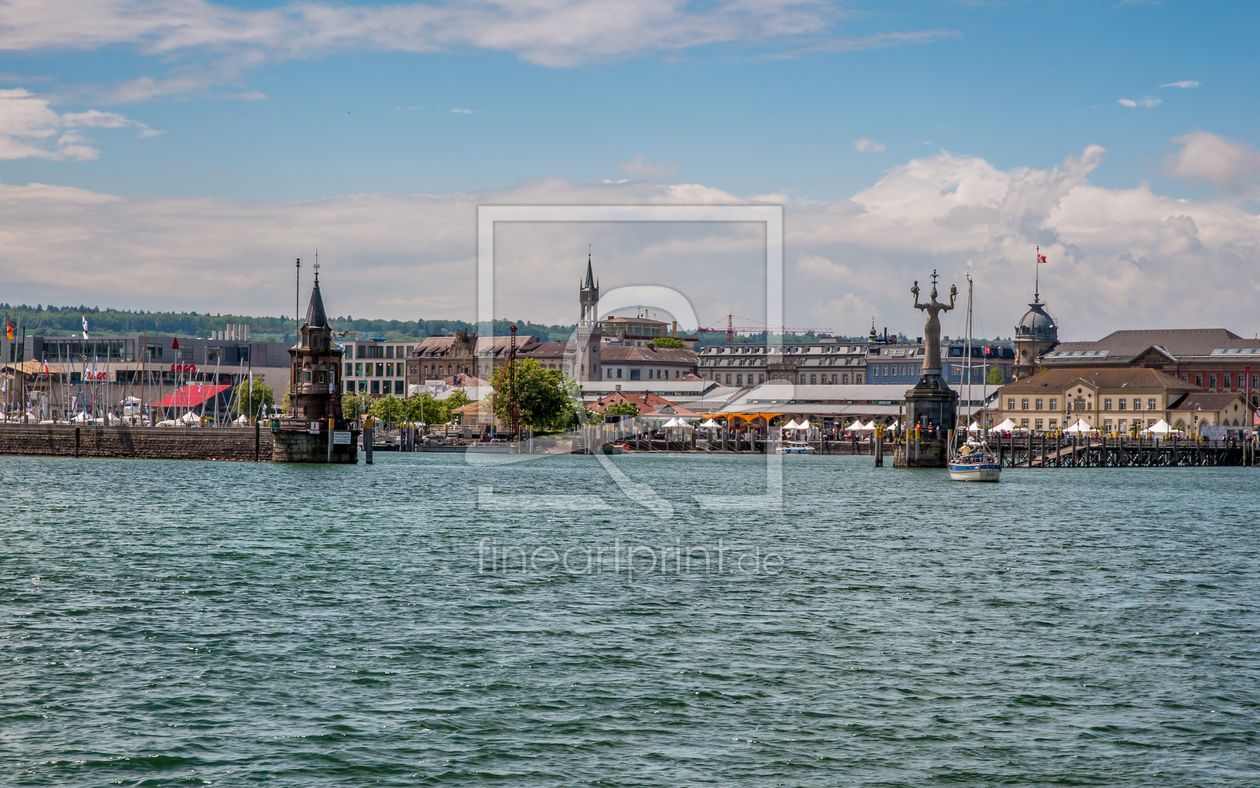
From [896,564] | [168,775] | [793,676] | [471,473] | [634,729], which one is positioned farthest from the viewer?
[471,473]

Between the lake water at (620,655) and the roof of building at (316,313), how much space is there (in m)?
47.5

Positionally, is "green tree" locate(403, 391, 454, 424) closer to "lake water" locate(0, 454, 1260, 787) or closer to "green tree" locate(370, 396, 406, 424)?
"green tree" locate(370, 396, 406, 424)

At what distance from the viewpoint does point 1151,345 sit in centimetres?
16888

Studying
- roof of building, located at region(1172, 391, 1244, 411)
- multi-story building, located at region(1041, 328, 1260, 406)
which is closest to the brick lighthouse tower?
roof of building, located at region(1172, 391, 1244, 411)

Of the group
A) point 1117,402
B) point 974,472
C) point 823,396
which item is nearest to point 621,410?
point 823,396

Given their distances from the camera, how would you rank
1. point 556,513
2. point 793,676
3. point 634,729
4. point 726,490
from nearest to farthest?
point 634,729 < point 793,676 < point 556,513 < point 726,490

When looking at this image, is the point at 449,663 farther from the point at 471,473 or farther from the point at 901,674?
the point at 471,473

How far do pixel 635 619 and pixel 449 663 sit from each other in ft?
18.0

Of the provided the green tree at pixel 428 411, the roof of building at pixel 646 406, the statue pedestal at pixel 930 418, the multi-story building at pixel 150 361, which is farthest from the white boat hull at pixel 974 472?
the multi-story building at pixel 150 361

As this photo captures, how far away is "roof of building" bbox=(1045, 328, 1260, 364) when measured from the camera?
170 metres

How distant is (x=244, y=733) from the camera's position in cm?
1711

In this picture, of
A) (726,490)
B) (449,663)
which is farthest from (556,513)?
(449,663)

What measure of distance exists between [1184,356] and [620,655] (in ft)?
547

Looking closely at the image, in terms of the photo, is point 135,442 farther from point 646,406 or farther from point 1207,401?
point 1207,401
